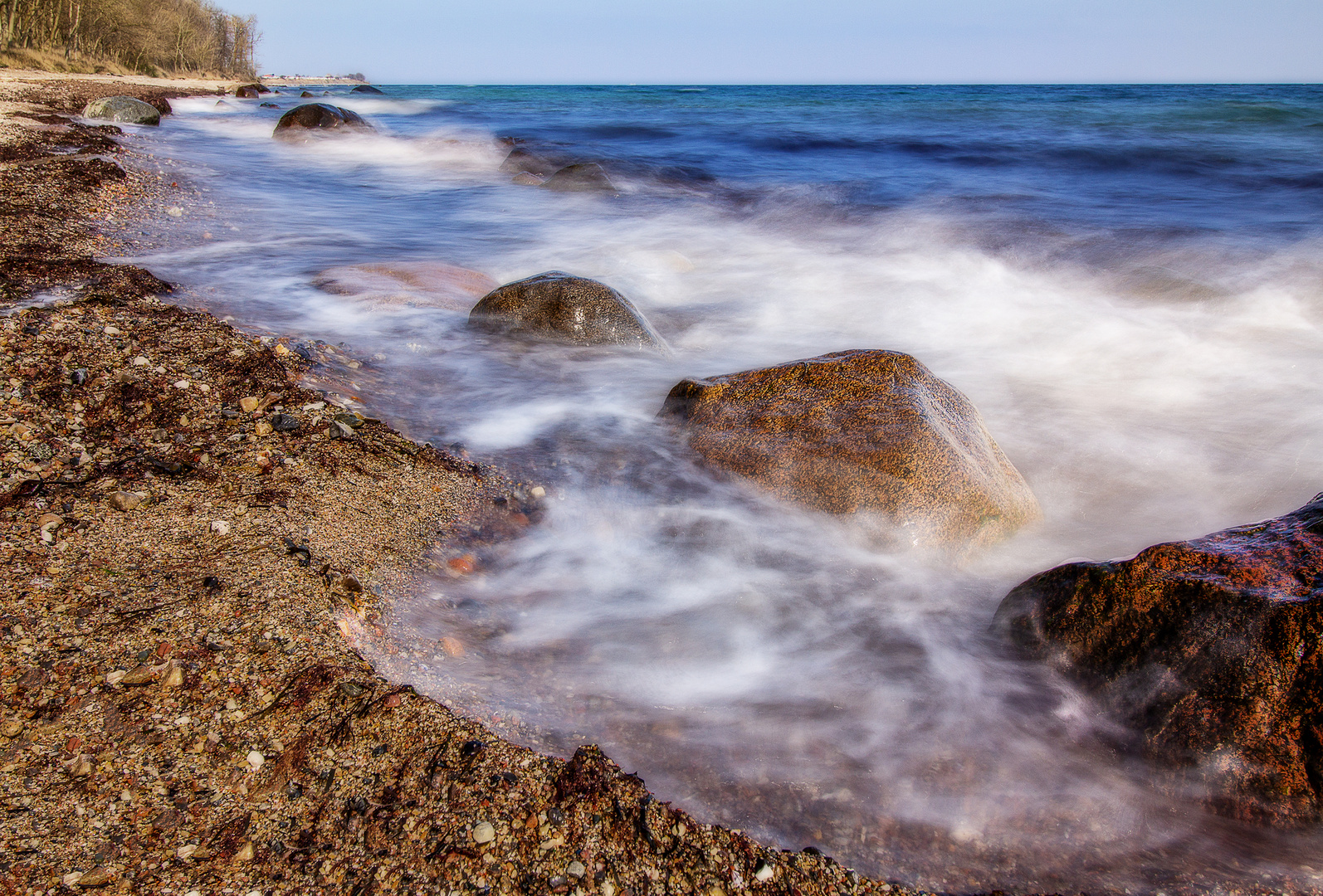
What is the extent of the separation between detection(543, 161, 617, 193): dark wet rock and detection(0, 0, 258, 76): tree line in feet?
96.6

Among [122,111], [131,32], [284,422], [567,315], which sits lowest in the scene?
[284,422]

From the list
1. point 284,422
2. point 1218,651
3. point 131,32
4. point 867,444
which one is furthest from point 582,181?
point 131,32

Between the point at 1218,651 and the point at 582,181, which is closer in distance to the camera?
the point at 1218,651

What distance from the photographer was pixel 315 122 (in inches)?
693

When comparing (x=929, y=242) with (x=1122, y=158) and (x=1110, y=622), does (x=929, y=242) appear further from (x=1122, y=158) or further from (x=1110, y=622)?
(x=1122, y=158)

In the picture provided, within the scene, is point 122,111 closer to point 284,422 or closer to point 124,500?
point 284,422

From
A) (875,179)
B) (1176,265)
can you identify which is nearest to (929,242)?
(1176,265)

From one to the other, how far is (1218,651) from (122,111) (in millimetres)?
19638

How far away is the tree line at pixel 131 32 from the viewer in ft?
102

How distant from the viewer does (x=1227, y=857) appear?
1710mm

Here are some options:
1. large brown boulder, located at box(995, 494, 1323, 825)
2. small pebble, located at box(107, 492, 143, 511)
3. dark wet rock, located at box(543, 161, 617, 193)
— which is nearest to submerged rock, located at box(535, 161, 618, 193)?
dark wet rock, located at box(543, 161, 617, 193)

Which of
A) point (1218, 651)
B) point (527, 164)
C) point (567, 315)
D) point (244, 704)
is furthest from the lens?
point (527, 164)

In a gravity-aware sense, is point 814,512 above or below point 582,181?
below

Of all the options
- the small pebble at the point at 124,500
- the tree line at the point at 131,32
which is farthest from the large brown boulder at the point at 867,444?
the tree line at the point at 131,32
